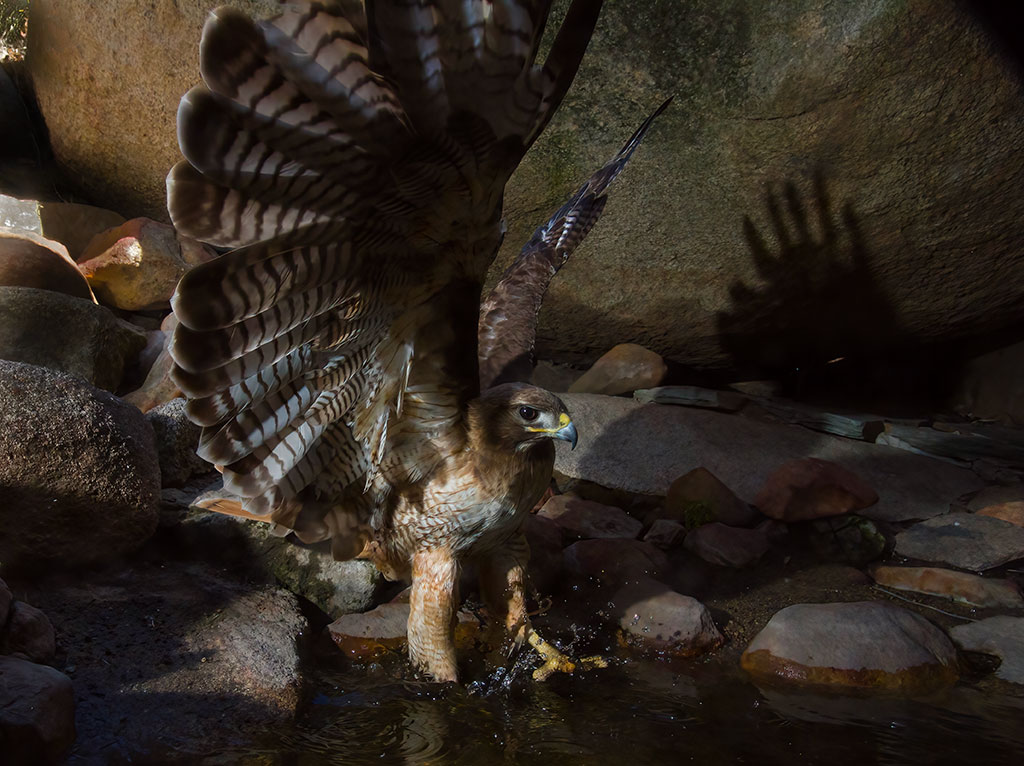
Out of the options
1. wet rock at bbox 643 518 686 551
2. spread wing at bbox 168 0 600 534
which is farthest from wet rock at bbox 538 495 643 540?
spread wing at bbox 168 0 600 534

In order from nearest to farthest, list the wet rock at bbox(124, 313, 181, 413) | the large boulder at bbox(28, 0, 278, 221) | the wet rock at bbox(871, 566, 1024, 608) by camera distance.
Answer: the wet rock at bbox(871, 566, 1024, 608), the wet rock at bbox(124, 313, 181, 413), the large boulder at bbox(28, 0, 278, 221)

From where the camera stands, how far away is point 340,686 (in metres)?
3.12

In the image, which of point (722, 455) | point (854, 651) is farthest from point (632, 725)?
point (722, 455)

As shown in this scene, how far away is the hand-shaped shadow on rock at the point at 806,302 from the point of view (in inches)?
210

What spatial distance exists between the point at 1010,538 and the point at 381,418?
3538mm

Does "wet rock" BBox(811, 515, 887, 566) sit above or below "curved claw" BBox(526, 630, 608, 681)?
above

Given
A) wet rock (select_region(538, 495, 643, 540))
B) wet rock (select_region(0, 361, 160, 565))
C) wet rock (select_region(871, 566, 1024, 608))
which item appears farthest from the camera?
wet rock (select_region(538, 495, 643, 540))

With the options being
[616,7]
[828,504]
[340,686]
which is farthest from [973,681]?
[616,7]

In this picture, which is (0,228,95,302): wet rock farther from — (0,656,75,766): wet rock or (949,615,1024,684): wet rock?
(949,615,1024,684): wet rock

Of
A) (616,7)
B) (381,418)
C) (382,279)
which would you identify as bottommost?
(381,418)

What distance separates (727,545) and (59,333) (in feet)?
12.6

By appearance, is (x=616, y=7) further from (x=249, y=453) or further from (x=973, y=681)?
(x=973, y=681)

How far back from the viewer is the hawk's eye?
10.4ft

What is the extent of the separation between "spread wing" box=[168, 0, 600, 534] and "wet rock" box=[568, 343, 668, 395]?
358cm
